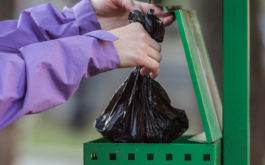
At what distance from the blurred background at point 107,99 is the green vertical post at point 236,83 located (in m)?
0.18

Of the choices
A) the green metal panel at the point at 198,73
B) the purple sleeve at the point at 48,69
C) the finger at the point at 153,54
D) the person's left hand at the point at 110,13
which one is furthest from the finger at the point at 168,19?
the person's left hand at the point at 110,13

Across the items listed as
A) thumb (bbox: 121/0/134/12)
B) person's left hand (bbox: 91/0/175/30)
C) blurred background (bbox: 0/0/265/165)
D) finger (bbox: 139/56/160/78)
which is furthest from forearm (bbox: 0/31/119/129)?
person's left hand (bbox: 91/0/175/30)

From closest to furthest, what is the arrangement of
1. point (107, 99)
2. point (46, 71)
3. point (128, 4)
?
point (46, 71), point (128, 4), point (107, 99)

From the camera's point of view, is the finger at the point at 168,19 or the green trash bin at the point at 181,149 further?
the finger at the point at 168,19

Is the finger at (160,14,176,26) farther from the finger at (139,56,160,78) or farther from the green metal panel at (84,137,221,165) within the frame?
the green metal panel at (84,137,221,165)

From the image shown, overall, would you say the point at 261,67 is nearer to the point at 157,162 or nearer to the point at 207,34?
the point at 207,34

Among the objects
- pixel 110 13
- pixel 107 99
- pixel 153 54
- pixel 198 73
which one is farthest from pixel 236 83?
pixel 107 99

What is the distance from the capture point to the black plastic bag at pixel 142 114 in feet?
5.13

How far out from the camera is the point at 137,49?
1.56 m

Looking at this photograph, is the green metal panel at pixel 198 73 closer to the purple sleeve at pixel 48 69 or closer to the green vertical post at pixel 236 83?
the green vertical post at pixel 236 83

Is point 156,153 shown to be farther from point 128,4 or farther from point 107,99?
point 107,99

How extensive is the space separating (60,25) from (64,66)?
713 mm

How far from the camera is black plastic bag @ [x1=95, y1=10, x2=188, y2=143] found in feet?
5.13

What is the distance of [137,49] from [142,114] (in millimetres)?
217
